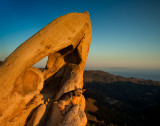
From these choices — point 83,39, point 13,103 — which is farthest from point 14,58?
point 83,39

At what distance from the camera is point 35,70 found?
3.98m

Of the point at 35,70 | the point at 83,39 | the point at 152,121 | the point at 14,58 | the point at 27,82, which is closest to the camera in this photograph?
the point at 14,58

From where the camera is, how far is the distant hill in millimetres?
24078

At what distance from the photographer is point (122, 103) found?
41.7 m

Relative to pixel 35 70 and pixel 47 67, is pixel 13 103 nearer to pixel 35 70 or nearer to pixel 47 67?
pixel 35 70

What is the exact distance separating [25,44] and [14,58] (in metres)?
0.47

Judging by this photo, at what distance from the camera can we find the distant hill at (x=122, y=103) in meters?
24.1

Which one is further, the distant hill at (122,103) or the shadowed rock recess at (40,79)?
the distant hill at (122,103)

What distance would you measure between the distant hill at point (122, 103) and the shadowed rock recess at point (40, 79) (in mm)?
17061

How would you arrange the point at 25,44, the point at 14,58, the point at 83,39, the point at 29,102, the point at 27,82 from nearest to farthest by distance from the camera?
the point at 14,58 → the point at 25,44 → the point at 29,102 → the point at 27,82 → the point at 83,39

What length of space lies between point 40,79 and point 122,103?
144 feet

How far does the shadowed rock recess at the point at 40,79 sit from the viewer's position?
106 inches

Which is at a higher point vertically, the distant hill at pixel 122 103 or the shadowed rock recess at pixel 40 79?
the shadowed rock recess at pixel 40 79

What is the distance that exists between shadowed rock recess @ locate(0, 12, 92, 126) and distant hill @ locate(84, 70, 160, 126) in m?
17.1
